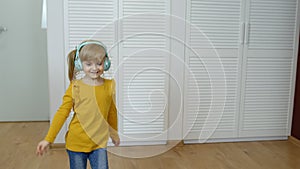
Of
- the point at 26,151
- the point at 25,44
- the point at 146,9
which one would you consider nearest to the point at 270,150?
the point at 146,9

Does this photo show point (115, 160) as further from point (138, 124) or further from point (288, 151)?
point (288, 151)

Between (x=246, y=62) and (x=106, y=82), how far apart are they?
1.38 meters

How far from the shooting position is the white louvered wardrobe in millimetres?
2029

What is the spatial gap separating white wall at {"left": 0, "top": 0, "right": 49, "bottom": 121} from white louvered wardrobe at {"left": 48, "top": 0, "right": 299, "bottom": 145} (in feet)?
2.89

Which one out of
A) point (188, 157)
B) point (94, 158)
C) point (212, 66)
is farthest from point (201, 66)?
point (94, 158)

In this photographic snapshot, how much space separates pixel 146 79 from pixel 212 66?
481 mm

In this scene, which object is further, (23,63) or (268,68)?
(23,63)

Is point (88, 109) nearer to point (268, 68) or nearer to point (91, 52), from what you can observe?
point (91, 52)

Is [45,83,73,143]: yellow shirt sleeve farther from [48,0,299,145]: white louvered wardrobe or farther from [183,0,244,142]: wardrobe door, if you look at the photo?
[183,0,244,142]: wardrobe door

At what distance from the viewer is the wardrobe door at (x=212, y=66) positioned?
2.16 metres

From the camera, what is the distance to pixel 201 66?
7.21ft

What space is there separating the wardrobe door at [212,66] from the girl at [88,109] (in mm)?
1099

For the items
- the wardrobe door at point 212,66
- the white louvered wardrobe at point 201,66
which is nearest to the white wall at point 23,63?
the white louvered wardrobe at point 201,66

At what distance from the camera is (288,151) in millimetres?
2189
